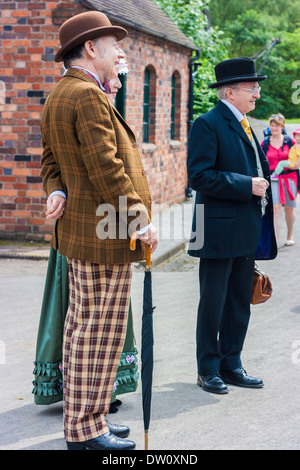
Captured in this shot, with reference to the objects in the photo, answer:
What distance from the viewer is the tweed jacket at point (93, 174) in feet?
11.8

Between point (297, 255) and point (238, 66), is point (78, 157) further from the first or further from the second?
point (297, 255)

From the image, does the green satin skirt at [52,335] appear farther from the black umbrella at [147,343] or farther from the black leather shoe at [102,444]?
the black umbrella at [147,343]

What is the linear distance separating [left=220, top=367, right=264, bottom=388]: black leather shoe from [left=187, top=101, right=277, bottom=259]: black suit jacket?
80cm

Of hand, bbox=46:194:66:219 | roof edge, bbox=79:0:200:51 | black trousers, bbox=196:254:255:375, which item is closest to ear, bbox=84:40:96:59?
hand, bbox=46:194:66:219

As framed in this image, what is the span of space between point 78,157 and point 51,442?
59.5 inches

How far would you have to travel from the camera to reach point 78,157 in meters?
3.70

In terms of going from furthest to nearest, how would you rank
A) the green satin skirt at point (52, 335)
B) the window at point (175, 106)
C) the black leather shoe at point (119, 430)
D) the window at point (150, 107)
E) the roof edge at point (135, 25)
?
the window at point (175, 106) → the window at point (150, 107) → the roof edge at point (135, 25) → the green satin skirt at point (52, 335) → the black leather shoe at point (119, 430)

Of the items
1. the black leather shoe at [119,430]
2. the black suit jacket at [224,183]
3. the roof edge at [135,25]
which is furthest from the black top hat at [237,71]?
the roof edge at [135,25]

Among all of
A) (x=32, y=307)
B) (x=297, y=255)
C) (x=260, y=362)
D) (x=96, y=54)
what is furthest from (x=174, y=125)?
(x=96, y=54)

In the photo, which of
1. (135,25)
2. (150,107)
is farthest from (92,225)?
(150,107)

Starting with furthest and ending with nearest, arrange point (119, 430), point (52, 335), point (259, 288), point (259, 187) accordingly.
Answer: point (259, 288) < point (259, 187) < point (52, 335) < point (119, 430)

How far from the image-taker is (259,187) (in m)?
4.79

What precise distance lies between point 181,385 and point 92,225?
1.74 metres

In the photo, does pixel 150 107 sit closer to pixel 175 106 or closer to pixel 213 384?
pixel 175 106
